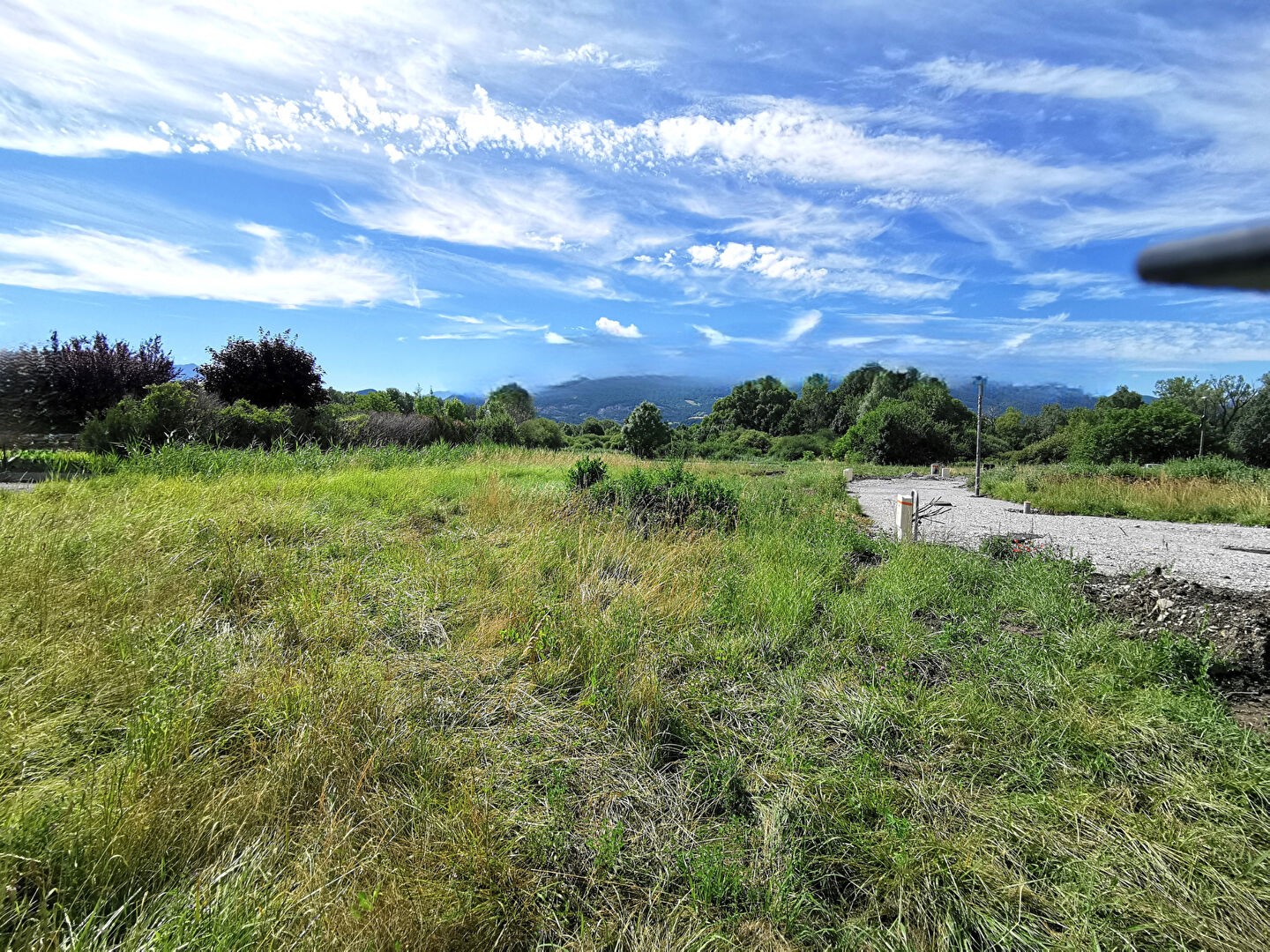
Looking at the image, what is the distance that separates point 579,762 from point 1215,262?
9.58ft

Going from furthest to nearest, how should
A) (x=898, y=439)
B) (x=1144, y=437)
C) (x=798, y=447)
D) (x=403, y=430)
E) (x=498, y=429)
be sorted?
1. (x=798, y=447)
2. (x=898, y=439)
3. (x=498, y=429)
4. (x=1144, y=437)
5. (x=403, y=430)

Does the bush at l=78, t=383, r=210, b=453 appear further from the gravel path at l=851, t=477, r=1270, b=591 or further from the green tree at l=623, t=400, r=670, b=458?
the green tree at l=623, t=400, r=670, b=458

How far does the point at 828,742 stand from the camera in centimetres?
299

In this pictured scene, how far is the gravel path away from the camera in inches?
255

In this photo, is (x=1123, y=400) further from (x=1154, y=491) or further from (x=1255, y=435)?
(x=1154, y=491)

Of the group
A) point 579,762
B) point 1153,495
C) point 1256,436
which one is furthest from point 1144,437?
point 579,762

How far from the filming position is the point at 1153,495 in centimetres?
1230

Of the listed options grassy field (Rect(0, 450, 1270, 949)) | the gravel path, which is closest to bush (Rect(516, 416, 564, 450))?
the gravel path

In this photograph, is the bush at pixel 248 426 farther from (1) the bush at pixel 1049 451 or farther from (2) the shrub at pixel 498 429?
(1) the bush at pixel 1049 451

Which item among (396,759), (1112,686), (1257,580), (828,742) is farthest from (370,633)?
(1257,580)

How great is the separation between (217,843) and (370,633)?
1.66m

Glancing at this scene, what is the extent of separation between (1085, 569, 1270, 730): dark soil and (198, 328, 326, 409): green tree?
1873 centimetres

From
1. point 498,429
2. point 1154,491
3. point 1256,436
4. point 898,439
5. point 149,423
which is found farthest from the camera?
point 1256,436

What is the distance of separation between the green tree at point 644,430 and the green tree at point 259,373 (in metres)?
21.5
